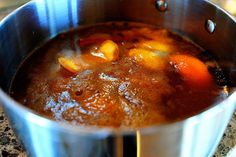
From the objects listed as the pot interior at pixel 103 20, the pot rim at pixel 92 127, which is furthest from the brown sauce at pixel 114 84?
the pot rim at pixel 92 127

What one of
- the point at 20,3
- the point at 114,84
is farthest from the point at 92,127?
the point at 20,3

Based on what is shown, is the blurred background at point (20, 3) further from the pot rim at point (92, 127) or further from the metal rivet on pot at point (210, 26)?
the pot rim at point (92, 127)

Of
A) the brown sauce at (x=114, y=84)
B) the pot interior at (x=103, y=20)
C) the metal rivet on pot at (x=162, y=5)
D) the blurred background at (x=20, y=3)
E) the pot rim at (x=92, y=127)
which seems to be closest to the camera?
the pot rim at (x=92, y=127)

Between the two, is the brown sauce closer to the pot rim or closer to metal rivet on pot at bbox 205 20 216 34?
metal rivet on pot at bbox 205 20 216 34

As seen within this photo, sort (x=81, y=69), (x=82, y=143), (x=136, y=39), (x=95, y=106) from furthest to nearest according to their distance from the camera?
(x=136, y=39)
(x=81, y=69)
(x=95, y=106)
(x=82, y=143)

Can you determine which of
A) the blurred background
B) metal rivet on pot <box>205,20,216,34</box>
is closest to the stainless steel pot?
→ metal rivet on pot <box>205,20,216,34</box>

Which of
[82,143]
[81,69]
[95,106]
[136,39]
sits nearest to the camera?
[82,143]

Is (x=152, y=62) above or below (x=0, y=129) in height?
above

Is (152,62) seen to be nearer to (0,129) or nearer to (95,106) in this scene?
(95,106)

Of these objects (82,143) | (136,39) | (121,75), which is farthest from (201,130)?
(136,39)
